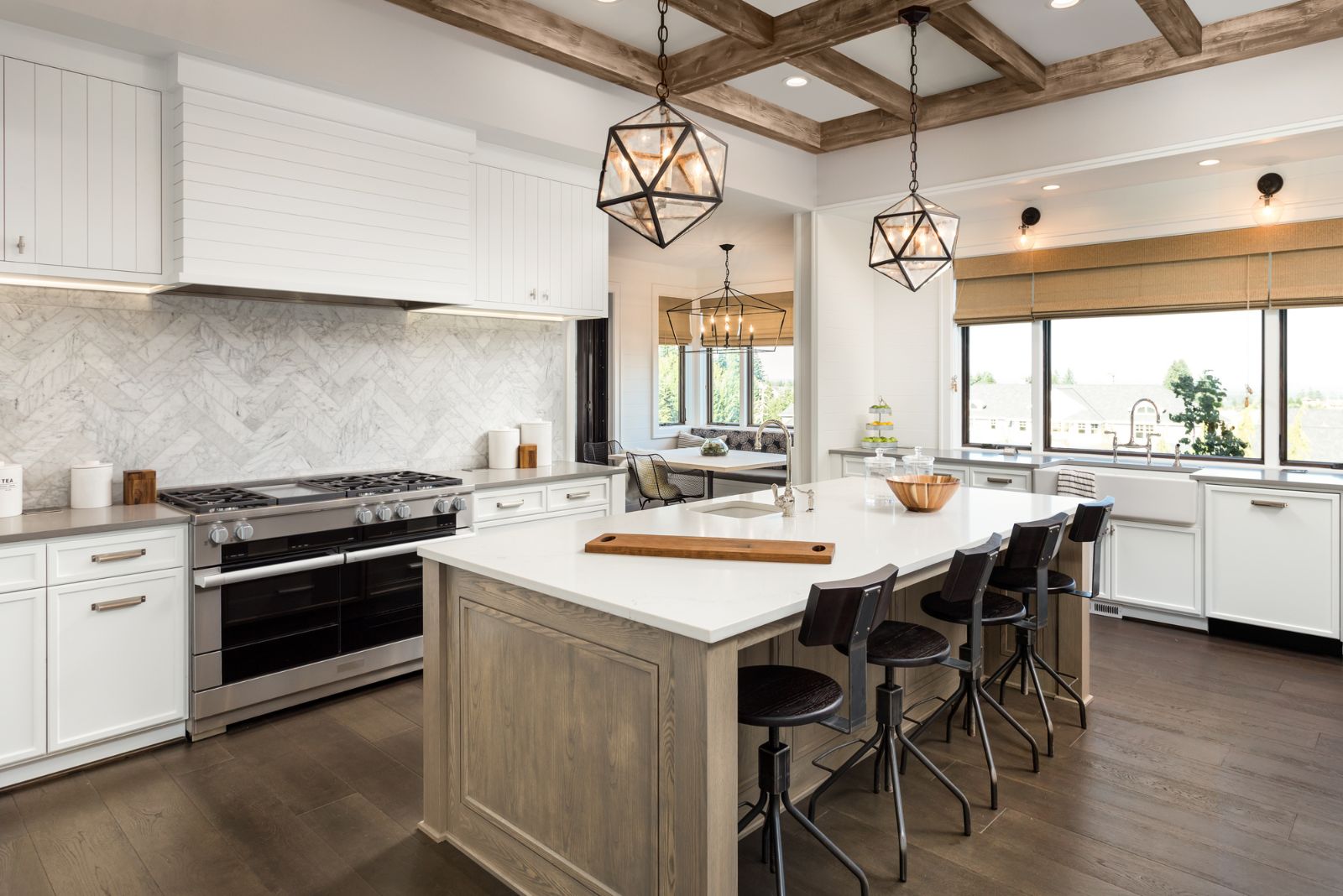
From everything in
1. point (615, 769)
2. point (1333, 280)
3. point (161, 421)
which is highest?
point (1333, 280)

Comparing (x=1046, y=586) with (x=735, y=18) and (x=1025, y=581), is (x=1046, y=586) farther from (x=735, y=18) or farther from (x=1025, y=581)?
(x=735, y=18)

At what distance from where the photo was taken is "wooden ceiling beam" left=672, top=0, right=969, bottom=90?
3.50 m

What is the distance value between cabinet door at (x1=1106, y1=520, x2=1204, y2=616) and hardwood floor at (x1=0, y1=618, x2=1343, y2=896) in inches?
43.3

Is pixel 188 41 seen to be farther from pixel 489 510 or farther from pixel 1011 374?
pixel 1011 374

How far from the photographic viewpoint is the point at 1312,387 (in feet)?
15.5

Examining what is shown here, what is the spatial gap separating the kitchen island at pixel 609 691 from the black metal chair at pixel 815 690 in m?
0.09

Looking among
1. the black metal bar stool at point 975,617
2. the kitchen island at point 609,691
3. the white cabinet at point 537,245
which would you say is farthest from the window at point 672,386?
the kitchen island at point 609,691

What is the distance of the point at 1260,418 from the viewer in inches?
194

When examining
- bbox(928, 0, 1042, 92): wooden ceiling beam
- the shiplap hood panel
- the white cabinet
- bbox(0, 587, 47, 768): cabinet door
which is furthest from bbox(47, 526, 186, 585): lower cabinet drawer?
bbox(928, 0, 1042, 92): wooden ceiling beam

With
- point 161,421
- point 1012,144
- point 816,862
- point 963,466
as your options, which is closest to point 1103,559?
point 963,466

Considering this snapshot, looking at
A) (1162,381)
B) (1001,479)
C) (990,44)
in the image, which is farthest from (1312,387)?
(990,44)

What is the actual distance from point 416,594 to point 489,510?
58cm

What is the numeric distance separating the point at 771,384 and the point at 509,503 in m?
5.76

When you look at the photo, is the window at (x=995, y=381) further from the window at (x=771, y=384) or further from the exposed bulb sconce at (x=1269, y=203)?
the window at (x=771, y=384)
